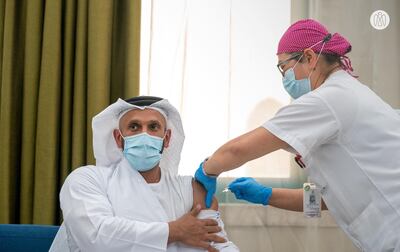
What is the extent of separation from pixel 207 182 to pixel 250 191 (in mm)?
274

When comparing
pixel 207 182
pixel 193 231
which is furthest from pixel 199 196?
pixel 193 231

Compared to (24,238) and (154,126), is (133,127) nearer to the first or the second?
(154,126)

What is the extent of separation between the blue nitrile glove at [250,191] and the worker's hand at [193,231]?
30cm

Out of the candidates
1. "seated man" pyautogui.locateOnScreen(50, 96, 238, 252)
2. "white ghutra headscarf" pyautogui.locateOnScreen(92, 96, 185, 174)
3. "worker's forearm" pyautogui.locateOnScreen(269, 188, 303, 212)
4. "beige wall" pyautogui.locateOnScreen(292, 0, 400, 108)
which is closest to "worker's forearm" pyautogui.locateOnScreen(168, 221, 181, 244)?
"seated man" pyautogui.locateOnScreen(50, 96, 238, 252)

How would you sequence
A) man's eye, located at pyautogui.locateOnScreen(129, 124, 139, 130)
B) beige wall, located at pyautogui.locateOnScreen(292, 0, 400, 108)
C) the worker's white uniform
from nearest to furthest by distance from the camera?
the worker's white uniform, man's eye, located at pyautogui.locateOnScreen(129, 124, 139, 130), beige wall, located at pyautogui.locateOnScreen(292, 0, 400, 108)

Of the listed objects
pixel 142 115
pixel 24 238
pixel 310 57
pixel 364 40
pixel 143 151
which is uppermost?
pixel 364 40

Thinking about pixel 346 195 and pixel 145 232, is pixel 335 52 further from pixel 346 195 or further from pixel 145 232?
pixel 145 232

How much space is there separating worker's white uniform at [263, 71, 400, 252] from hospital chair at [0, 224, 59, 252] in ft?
3.59

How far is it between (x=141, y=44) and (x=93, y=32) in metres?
0.30

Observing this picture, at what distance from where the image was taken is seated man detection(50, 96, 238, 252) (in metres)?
1.46

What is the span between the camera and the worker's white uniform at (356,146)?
1392mm

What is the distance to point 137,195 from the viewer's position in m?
1.62

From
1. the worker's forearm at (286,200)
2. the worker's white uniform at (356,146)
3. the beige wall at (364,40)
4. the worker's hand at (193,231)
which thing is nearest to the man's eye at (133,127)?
the worker's hand at (193,231)

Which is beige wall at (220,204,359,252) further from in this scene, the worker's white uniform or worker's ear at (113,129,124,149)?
the worker's white uniform
